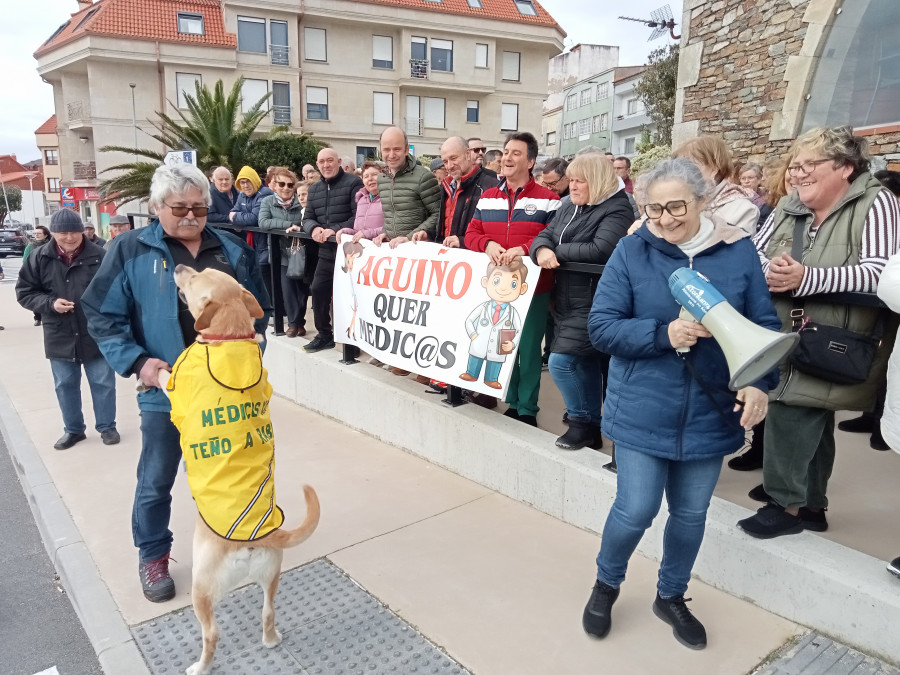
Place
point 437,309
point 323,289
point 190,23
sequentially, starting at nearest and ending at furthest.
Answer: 1. point 437,309
2. point 323,289
3. point 190,23

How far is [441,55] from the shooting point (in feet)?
120

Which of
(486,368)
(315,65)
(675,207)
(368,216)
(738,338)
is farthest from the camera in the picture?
(315,65)

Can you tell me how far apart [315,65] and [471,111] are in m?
9.38

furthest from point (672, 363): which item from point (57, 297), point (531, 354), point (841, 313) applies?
point (57, 297)

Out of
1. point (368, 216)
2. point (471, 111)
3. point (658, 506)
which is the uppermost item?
→ point (471, 111)

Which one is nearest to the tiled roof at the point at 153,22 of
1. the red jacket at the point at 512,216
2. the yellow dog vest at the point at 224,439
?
the red jacket at the point at 512,216

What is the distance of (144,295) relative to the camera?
2953 millimetres

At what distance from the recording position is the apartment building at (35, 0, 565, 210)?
32500 millimetres

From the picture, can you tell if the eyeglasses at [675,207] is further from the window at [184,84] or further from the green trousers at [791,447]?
the window at [184,84]

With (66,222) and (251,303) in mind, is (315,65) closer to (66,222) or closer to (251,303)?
(66,222)

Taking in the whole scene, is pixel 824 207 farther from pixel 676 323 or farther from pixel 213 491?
pixel 213 491

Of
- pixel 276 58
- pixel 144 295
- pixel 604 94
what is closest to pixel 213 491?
pixel 144 295

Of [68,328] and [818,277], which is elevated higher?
[818,277]

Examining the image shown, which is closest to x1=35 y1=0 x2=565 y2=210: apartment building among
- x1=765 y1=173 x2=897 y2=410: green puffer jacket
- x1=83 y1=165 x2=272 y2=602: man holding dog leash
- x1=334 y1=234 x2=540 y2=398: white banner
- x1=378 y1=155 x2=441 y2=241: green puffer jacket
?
x1=378 y1=155 x2=441 y2=241: green puffer jacket
